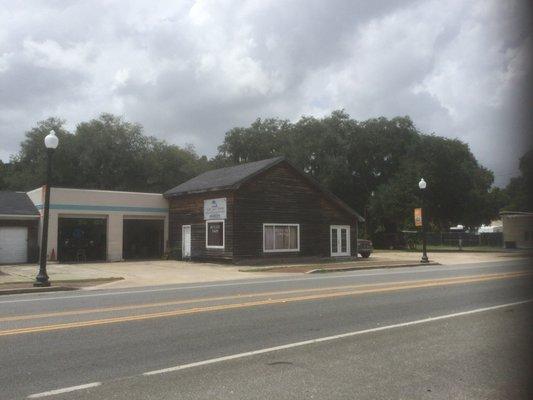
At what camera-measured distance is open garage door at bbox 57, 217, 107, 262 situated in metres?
33.9

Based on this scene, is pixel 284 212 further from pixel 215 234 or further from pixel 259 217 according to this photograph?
pixel 215 234

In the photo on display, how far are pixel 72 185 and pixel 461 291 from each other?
165 ft

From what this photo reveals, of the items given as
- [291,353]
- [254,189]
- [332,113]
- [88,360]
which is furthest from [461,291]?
[332,113]

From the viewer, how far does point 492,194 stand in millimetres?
56969

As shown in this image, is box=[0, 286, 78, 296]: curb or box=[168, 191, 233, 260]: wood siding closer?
box=[0, 286, 78, 296]: curb

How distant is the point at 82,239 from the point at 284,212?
1363 centimetres

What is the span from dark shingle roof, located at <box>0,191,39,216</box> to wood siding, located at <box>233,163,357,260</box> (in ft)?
39.7

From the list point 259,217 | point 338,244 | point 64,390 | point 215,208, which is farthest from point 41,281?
point 338,244

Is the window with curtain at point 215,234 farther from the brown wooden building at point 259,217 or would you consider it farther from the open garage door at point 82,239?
the open garage door at point 82,239

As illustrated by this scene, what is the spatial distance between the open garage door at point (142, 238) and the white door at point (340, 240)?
445 inches

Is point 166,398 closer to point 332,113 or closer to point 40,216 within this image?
point 40,216

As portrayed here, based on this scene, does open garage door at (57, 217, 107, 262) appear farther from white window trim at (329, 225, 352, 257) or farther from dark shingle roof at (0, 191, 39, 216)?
white window trim at (329, 225, 352, 257)

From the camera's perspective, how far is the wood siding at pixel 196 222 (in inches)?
1155

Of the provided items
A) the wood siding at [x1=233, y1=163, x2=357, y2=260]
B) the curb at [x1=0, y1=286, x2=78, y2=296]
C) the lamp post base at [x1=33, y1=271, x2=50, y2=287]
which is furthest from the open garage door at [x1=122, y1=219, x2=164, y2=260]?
the curb at [x1=0, y1=286, x2=78, y2=296]
